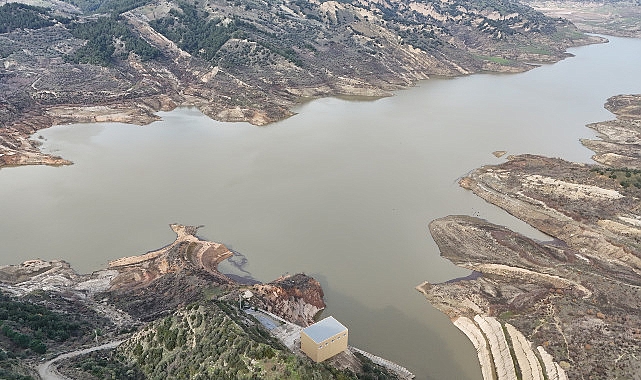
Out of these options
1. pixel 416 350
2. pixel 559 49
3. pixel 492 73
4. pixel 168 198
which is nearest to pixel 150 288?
pixel 168 198

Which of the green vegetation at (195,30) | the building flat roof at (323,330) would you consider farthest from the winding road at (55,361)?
the green vegetation at (195,30)

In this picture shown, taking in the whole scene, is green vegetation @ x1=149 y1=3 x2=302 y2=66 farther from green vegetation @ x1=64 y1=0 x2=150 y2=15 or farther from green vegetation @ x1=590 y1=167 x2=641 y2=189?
green vegetation @ x1=590 y1=167 x2=641 y2=189

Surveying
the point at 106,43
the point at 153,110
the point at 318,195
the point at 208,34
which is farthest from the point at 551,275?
the point at 106,43

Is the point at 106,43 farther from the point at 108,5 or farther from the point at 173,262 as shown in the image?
the point at 173,262

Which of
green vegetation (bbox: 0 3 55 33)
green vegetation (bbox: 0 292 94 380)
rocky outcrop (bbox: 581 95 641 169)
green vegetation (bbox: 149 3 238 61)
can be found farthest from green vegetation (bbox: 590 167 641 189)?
green vegetation (bbox: 0 3 55 33)

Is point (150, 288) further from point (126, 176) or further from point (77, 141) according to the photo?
point (77, 141)
